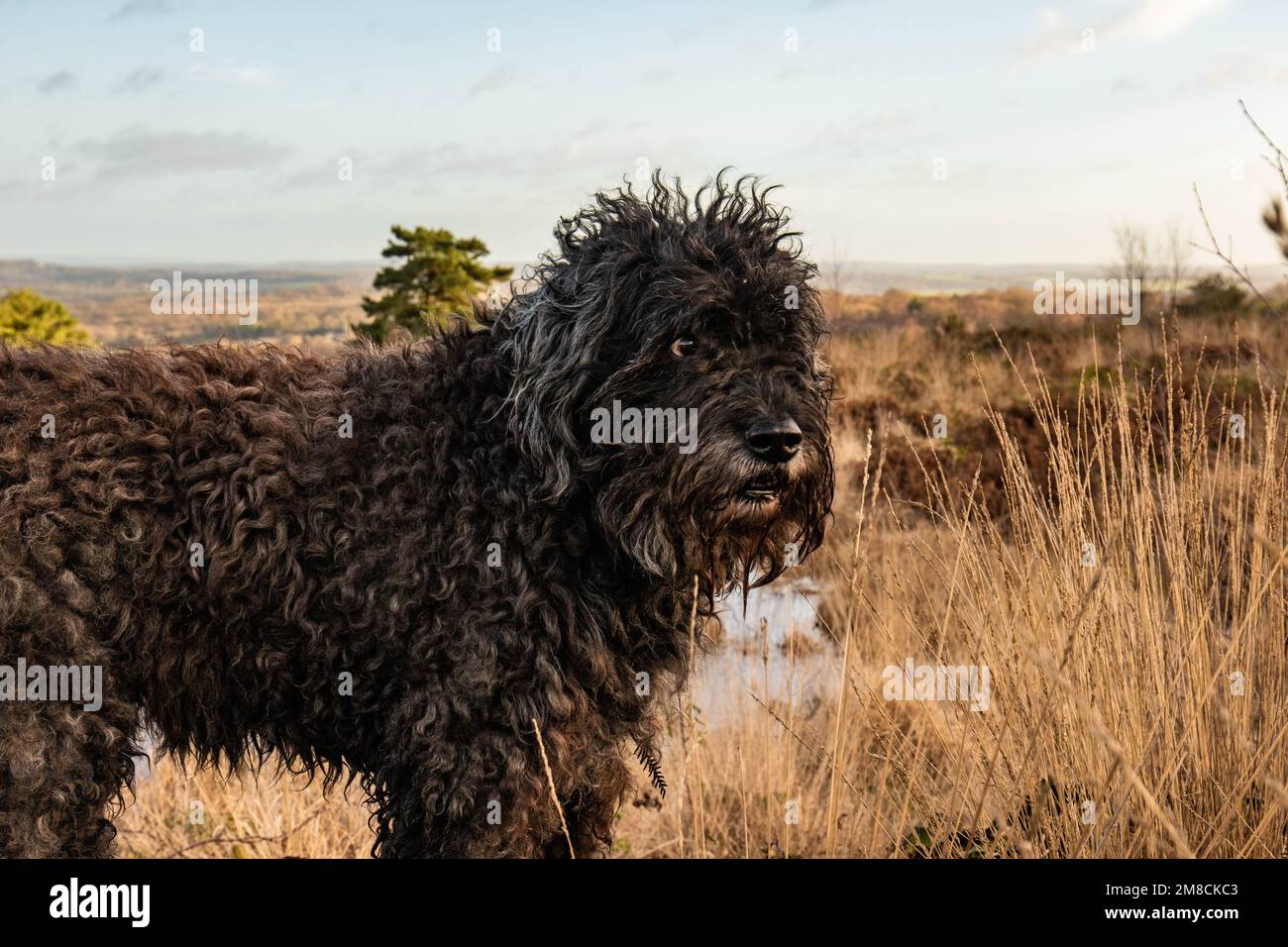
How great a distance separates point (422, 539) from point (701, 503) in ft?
3.06

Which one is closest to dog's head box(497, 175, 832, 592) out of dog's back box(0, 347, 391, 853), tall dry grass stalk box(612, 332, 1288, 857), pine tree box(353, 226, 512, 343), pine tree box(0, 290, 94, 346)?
tall dry grass stalk box(612, 332, 1288, 857)

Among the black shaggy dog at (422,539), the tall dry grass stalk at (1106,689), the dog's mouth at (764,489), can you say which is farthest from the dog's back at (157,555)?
the tall dry grass stalk at (1106,689)

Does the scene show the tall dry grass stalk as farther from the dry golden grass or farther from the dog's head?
the dog's head

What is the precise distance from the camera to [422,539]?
355 cm

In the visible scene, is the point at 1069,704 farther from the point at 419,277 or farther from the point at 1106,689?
the point at 419,277

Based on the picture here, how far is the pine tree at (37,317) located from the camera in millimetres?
16656

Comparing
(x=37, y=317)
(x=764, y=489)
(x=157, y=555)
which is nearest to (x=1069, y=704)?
(x=764, y=489)

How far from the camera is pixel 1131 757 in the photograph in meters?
3.98

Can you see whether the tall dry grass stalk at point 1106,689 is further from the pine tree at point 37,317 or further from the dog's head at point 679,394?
the pine tree at point 37,317

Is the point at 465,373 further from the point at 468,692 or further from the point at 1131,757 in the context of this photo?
the point at 1131,757

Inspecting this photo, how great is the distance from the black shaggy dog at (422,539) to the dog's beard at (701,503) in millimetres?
10

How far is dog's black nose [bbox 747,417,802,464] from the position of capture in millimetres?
3342
